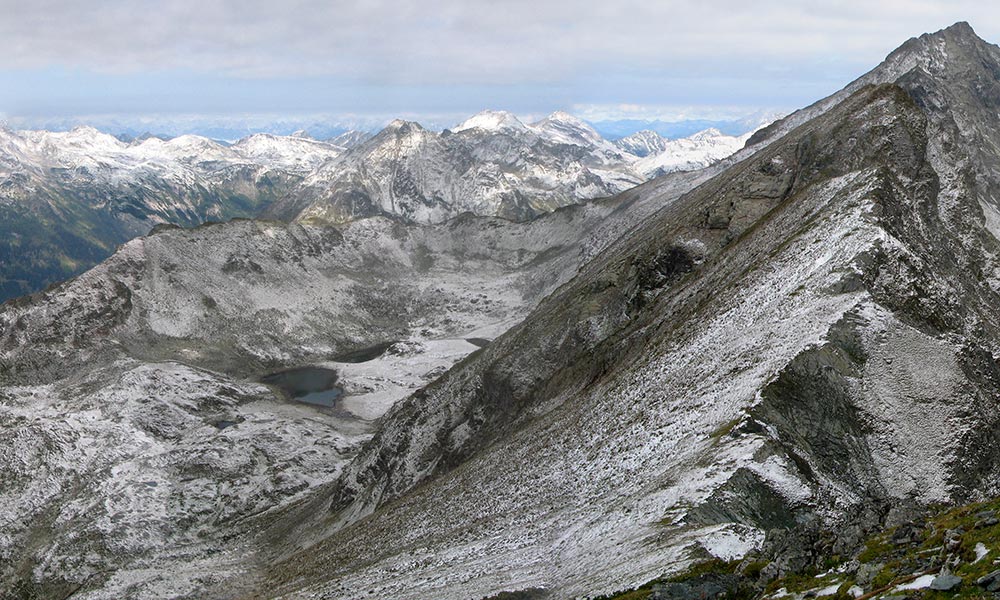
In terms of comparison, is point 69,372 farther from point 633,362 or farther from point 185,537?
point 633,362

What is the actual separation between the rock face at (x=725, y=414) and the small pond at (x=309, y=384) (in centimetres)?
4916

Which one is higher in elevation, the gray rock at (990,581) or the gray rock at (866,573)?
the gray rock at (990,581)

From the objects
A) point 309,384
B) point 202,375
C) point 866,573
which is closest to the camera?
point 866,573

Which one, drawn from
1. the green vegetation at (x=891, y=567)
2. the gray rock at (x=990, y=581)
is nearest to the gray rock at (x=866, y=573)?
the green vegetation at (x=891, y=567)

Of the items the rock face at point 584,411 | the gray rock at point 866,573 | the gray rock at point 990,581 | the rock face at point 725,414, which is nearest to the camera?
the gray rock at point 990,581

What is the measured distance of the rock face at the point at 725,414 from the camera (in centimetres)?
3431

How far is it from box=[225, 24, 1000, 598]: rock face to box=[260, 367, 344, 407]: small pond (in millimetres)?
49160

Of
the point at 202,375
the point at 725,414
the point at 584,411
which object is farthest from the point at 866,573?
the point at 202,375

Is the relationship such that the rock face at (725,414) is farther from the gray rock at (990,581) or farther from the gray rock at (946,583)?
the gray rock at (990,581)

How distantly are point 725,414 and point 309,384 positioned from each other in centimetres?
10826

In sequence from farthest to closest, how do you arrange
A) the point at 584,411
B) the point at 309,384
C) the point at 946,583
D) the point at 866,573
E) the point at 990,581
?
1. the point at 309,384
2. the point at 584,411
3. the point at 866,573
4. the point at 946,583
5. the point at 990,581

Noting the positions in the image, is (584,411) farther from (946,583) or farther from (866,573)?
(946,583)

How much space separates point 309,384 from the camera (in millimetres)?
134500

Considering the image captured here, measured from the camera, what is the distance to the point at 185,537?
78.2 metres
